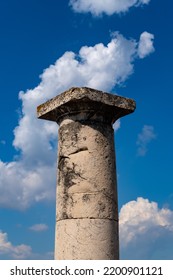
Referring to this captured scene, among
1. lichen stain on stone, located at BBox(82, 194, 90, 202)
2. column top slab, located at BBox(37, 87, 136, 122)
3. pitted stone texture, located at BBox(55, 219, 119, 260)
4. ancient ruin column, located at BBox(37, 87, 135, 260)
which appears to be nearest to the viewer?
pitted stone texture, located at BBox(55, 219, 119, 260)

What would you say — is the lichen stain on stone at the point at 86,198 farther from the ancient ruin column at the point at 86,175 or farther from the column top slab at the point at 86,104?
the column top slab at the point at 86,104

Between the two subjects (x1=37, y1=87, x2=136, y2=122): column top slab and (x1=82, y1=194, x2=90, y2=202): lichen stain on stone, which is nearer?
(x1=82, y1=194, x2=90, y2=202): lichen stain on stone

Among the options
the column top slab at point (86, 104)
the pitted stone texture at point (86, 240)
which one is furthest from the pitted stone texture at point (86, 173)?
the column top slab at point (86, 104)

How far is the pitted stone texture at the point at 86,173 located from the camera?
37.4 ft

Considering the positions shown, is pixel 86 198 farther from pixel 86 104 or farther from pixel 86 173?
pixel 86 104

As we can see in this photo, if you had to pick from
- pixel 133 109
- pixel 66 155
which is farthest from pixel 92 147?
pixel 133 109

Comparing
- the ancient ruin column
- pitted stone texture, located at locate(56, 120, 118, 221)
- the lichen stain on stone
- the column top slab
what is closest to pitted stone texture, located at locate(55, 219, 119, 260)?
the ancient ruin column

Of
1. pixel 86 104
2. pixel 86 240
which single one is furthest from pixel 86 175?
pixel 86 104

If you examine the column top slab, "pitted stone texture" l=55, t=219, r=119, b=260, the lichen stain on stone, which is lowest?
"pitted stone texture" l=55, t=219, r=119, b=260

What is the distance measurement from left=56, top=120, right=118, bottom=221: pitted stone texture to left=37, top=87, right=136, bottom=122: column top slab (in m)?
0.30

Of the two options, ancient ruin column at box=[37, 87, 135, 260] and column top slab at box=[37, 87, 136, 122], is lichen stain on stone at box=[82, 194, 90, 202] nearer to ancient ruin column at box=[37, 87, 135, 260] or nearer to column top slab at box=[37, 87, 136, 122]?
ancient ruin column at box=[37, 87, 135, 260]

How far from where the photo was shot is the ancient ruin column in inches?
444

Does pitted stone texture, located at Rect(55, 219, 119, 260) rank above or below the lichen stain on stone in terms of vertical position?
below
